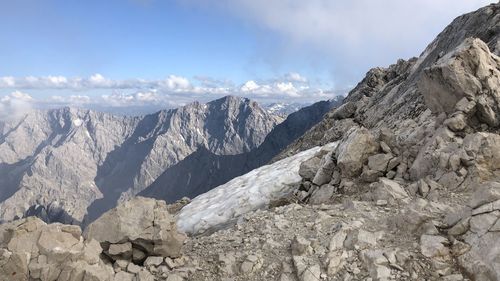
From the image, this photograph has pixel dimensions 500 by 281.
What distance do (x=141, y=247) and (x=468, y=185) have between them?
1539 cm

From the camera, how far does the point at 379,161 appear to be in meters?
23.1

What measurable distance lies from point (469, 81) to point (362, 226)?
13.2 metres

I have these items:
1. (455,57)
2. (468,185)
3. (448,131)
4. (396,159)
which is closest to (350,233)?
(468,185)

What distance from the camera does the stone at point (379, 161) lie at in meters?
22.8

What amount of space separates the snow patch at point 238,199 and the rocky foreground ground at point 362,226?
2220 mm

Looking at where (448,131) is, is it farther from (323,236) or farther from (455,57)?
(323,236)

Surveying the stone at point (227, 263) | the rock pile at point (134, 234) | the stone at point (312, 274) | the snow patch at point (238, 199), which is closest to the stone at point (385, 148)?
the snow patch at point (238, 199)

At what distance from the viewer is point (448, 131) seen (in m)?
22.1

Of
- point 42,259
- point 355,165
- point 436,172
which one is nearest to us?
point 42,259

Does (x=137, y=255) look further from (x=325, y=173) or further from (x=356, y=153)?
(x=356, y=153)

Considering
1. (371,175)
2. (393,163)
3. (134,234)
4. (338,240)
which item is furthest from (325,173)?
(134,234)

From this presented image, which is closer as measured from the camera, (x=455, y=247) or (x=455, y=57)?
(x=455, y=247)

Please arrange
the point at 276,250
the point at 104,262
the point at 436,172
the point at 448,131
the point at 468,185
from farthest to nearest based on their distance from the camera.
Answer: the point at 448,131 < the point at 436,172 < the point at 468,185 < the point at 276,250 < the point at 104,262

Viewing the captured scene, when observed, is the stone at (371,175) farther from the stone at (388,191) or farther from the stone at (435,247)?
the stone at (435,247)
